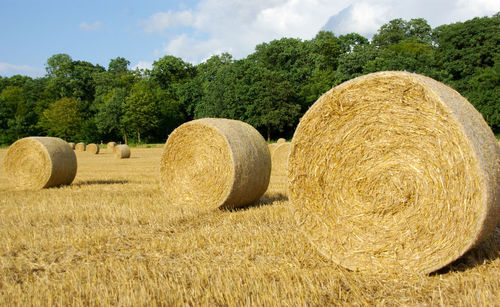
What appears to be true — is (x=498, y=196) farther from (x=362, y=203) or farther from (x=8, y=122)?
(x=8, y=122)

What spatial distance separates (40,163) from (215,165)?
19.1 ft

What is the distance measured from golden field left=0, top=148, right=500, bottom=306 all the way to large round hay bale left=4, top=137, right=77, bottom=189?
A: 4068mm

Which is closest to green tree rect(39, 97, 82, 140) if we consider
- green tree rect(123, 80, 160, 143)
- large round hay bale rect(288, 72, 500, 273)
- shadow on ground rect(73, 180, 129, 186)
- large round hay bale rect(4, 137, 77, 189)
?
green tree rect(123, 80, 160, 143)

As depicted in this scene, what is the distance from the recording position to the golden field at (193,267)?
3.29 metres

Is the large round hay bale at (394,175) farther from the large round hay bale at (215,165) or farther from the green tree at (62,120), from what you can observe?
the green tree at (62,120)

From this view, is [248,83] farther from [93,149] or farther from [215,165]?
[215,165]

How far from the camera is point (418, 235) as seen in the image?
382 centimetres

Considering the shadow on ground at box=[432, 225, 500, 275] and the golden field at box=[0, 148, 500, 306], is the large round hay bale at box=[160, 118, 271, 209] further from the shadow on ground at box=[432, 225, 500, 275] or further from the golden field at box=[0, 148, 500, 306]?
the shadow on ground at box=[432, 225, 500, 275]

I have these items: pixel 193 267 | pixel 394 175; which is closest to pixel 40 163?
pixel 193 267

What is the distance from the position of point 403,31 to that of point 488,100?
33183 mm

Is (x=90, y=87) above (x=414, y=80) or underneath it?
above

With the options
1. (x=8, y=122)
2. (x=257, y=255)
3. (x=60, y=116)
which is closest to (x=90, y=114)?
(x=60, y=116)

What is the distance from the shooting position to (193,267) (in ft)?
13.0

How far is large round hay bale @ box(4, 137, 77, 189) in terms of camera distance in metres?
10.5
